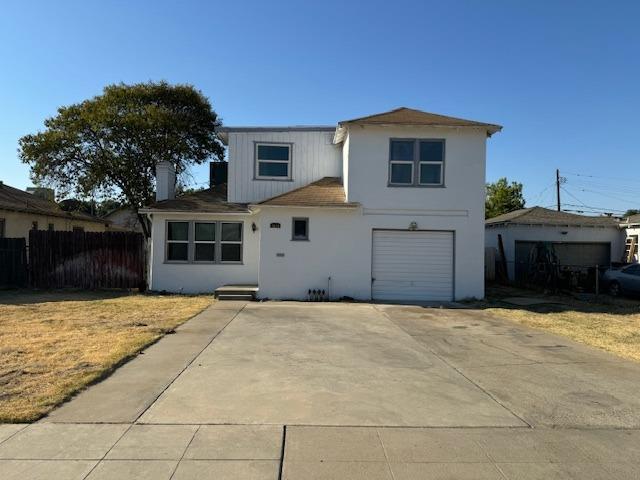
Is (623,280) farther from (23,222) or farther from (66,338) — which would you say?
(23,222)

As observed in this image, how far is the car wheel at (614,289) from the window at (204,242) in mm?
14246

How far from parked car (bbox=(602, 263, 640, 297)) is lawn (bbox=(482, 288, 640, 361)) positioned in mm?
806

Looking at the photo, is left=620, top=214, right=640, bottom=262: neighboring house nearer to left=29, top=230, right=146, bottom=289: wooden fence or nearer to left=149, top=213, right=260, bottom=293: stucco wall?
left=149, top=213, right=260, bottom=293: stucco wall

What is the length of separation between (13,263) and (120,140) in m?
12.1

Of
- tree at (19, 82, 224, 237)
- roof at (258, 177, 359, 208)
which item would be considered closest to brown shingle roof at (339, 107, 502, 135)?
roof at (258, 177, 359, 208)

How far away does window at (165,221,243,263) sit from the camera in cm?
1788

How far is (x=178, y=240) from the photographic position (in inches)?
705

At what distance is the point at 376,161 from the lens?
16.1 m

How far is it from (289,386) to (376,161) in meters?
11.0

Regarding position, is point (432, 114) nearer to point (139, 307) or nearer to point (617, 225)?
point (139, 307)

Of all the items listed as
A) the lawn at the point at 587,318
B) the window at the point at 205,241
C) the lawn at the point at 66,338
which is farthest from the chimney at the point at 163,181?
the lawn at the point at 587,318

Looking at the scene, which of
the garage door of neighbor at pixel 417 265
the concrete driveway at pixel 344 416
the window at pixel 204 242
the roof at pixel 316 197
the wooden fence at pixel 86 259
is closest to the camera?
the concrete driveway at pixel 344 416

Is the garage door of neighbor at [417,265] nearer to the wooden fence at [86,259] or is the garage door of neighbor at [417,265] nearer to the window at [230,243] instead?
the window at [230,243]

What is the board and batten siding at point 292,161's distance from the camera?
18234mm
